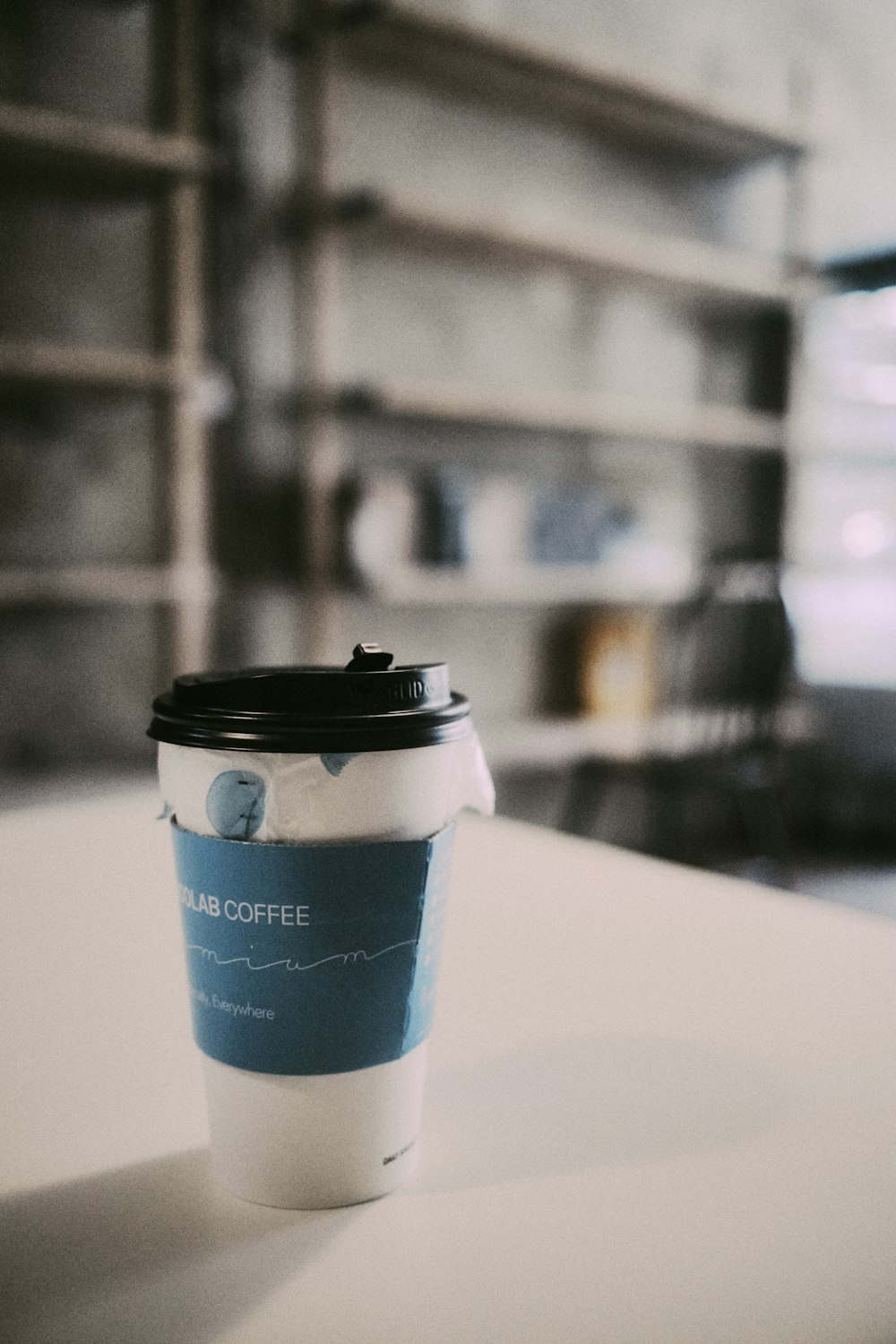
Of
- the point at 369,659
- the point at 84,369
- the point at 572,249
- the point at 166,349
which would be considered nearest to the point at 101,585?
the point at 84,369

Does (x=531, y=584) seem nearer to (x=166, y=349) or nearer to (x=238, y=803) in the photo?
(x=166, y=349)

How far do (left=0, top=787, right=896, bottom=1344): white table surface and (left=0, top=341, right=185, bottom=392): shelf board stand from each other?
1.66 metres

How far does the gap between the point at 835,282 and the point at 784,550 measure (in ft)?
3.78

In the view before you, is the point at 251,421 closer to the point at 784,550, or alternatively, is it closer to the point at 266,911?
the point at 784,550

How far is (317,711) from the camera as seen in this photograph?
413 millimetres

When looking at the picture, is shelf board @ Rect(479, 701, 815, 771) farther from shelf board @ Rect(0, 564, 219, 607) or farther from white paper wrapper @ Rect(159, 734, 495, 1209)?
white paper wrapper @ Rect(159, 734, 495, 1209)

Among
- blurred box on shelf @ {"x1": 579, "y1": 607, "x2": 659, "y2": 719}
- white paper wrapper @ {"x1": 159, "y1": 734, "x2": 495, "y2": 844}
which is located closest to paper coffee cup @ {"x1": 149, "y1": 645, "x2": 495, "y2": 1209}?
white paper wrapper @ {"x1": 159, "y1": 734, "x2": 495, "y2": 844}

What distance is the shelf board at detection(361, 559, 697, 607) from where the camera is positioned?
9.00 feet

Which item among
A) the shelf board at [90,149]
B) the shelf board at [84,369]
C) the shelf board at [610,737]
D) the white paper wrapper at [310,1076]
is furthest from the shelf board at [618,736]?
the white paper wrapper at [310,1076]

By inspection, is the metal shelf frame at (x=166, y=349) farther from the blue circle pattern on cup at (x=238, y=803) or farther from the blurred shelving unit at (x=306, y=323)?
the blue circle pattern on cup at (x=238, y=803)

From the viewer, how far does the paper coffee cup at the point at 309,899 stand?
16.3 inches

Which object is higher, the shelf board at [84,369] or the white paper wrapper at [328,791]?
the shelf board at [84,369]

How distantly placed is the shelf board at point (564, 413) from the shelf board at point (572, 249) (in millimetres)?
374

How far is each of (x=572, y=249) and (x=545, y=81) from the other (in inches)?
18.9
